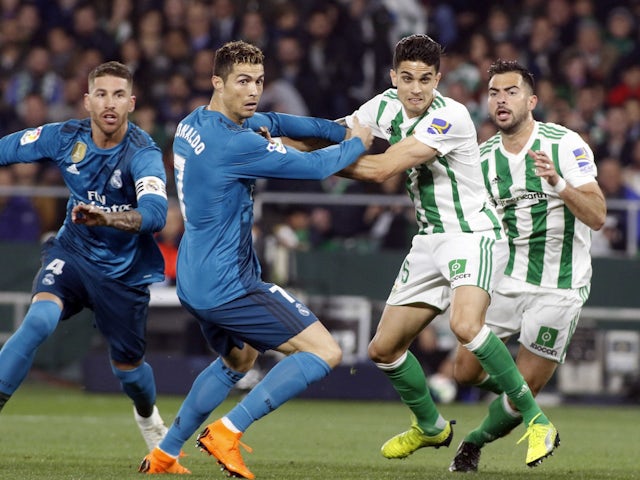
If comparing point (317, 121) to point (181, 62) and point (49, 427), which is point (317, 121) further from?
point (181, 62)

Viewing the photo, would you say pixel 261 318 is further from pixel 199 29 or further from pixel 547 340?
pixel 199 29

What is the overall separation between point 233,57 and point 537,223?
7.97ft

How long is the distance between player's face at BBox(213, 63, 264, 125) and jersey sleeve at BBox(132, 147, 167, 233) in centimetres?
65

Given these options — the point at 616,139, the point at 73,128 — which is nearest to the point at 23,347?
the point at 73,128

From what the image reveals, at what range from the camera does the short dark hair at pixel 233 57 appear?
6910mm

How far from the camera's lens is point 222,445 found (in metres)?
6.68

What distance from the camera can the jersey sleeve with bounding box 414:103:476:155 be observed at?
743cm

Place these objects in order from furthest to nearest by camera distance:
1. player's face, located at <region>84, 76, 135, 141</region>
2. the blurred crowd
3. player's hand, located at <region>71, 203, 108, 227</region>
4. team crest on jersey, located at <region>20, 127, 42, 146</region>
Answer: the blurred crowd < team crest on jersey, located at <region>20, 127, 42, 146</region> < player's face, located at <region>84, 76, 135, 141</region> < player's hand, located at <region>71, 203, 108, 227</region>

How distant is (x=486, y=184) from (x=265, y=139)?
6.61 ft

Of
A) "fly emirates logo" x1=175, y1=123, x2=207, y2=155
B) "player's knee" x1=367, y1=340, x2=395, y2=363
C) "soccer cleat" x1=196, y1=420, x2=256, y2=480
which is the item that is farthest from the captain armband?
"player's knee" x1=367, y1=340, x2=395, y2=363

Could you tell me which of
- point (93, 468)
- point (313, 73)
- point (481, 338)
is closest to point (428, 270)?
point (481, 338)

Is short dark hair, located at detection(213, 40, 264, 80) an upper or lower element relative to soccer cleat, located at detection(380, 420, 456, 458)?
upper

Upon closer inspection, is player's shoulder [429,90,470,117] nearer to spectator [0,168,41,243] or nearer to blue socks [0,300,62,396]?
blue socks [0,300,62,396]

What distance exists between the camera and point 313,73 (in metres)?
16.6
